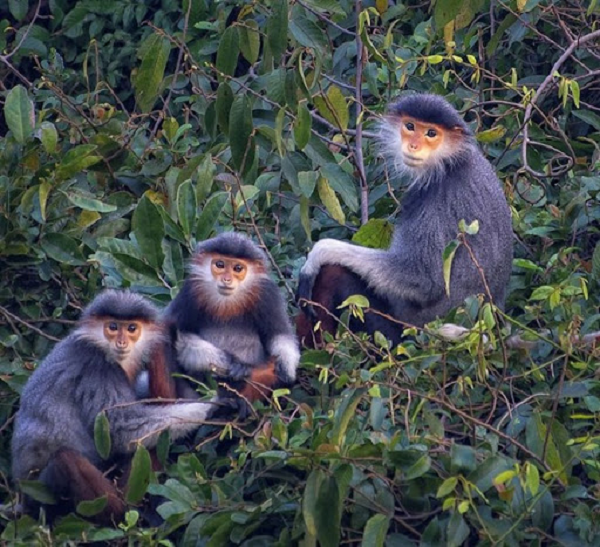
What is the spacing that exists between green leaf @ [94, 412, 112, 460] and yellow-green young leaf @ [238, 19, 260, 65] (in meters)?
1.37

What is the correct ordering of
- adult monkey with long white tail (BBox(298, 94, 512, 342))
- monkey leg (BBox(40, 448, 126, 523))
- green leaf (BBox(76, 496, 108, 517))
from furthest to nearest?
adult monkey with long white tail (BBox(298, 94, 512, 342)), monkey leg (BBox(40, 448, 126, 523)), green leaf (BBox(76, 496, 108, 517))

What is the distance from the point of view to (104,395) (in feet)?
16.5

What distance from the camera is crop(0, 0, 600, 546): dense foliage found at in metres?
4.18

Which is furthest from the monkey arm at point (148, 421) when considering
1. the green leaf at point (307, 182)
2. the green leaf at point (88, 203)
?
the green leaf at point (88, 203)

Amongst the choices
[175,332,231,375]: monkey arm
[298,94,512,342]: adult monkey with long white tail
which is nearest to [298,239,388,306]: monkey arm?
[298,94,512,342]: adult monkey with long white tail

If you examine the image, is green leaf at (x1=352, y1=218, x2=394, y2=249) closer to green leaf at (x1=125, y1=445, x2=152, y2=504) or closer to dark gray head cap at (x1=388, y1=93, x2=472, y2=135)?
dark gray head cap at (x1=388, y1=93, x2=472, y2=135)

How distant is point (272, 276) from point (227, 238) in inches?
12.7

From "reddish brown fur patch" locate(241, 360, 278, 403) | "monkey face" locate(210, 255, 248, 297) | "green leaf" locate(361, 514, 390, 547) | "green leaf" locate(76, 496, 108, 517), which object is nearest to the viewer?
"green leaf" locate(361, 514, 390, 547)

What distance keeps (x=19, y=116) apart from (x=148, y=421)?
1579 mm

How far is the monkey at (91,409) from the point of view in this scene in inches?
190

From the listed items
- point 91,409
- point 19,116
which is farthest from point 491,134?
point 91,409

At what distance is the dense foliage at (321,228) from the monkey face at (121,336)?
402 millimetres

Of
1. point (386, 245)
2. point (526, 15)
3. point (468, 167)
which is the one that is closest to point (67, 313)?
point (386, 245)

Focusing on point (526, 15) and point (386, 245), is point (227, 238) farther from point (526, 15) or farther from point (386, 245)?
point (526, 15)
